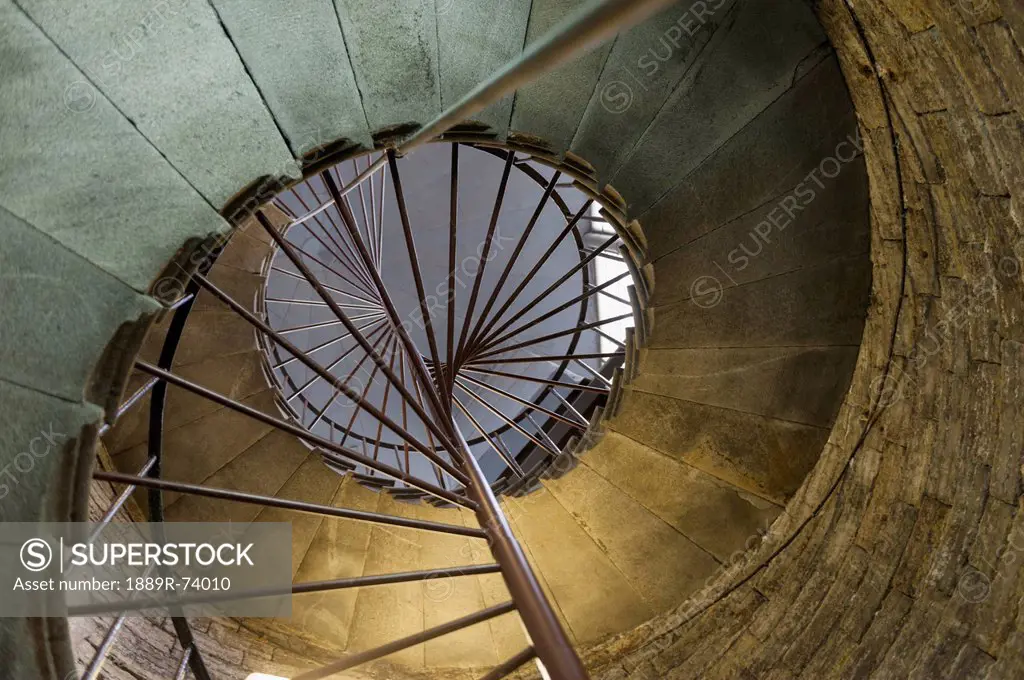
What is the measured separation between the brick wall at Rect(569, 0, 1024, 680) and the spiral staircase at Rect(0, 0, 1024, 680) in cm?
2

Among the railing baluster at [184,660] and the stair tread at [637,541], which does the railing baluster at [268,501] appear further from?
the stair tread at [637,541]

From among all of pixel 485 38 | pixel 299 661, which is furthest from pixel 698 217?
pixel 299 661

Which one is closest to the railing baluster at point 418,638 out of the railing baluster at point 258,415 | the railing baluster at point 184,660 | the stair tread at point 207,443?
the railing baluster at point 258,415

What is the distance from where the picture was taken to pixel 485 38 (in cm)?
502

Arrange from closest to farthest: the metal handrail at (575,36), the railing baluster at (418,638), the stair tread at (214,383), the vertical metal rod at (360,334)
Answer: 1. the metal handrail at (575,36)
2. the railing baluster at (418,638)
3. the vertical metal rod at (360,334)
4. the stair tread at (214,383)

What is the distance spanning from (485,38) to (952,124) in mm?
3220

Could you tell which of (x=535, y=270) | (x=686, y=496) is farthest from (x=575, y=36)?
(x=686, y=496)

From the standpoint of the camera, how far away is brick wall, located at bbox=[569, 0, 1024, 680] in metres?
3.80

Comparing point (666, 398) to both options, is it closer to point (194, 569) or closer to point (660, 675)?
point (660, 675)

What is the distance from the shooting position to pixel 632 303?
722 centimetres

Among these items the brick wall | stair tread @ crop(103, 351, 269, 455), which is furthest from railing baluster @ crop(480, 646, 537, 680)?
stair tread @ crop(103, 351, 269, 455)

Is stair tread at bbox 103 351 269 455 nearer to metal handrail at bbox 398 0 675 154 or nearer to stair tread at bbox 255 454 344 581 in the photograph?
stair tread at bbox 255 454 344 581

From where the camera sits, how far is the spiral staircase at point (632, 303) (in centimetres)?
388

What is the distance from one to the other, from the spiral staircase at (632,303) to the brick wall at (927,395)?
2 cm
